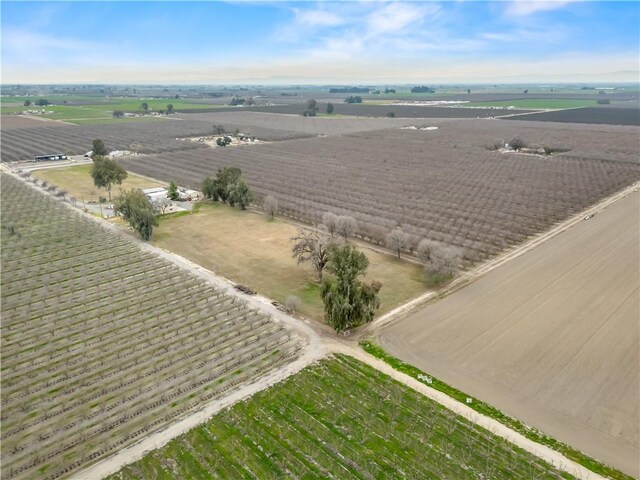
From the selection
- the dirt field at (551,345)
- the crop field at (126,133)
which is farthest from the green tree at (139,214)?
the crop field at (126,133)

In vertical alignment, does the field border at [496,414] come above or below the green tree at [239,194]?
below

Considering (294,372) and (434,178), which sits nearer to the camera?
(294,372)

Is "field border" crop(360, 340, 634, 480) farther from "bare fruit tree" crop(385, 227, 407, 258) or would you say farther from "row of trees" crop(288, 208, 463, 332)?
"bare fruit tree" crop(385, 227, 407, 258)

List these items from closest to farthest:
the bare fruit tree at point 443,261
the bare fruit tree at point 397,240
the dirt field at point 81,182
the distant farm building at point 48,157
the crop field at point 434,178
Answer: the bare fruit tree at point 443,261 < the bare fruit tree at point 397,240 < the crop field at point 434,178 < the dirt field at point 81,182 < the distant farm building at point 48,157

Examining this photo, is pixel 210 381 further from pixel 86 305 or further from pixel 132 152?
pixel 132 152

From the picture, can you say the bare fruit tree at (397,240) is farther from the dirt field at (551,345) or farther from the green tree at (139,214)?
the green tree at (139,214)

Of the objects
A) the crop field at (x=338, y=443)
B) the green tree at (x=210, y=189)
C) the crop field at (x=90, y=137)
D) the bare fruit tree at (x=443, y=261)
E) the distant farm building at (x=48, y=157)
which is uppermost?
the crop field at (x=90, y=137)

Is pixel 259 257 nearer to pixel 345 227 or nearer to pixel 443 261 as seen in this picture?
pixel 345 227

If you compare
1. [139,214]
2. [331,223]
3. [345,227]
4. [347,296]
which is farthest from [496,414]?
[139,214]
